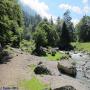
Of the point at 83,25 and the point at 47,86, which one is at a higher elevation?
the point at 83,25

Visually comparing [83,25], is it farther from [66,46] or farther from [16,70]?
[16,70]

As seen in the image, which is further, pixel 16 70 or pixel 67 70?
pixel 67 70

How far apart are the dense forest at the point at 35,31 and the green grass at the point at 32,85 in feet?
57.5

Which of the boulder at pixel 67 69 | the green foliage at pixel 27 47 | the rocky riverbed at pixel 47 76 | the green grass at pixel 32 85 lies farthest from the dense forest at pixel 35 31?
the green grass at pixel 32 85

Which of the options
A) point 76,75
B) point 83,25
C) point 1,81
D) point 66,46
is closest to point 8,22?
point 76,75

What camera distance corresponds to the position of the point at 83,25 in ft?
537

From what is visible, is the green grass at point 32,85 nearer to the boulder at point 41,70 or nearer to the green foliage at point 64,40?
the boulder at point 41,70

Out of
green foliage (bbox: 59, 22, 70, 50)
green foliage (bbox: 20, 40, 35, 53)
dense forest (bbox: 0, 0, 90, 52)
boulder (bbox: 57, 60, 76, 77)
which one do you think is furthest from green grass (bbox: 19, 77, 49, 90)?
green foliage (bbox: 59, 22, 70, 50)

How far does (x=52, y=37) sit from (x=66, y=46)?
2006cm

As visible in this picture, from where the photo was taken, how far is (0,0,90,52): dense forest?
166 feet

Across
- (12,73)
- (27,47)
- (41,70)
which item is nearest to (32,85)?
(12,73)

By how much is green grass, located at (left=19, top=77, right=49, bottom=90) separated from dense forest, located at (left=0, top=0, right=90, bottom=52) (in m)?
17.5

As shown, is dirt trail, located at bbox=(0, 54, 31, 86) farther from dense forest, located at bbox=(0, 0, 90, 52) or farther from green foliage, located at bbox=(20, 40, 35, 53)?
green foliage, located at bbox=(20, 40, 35, 53)

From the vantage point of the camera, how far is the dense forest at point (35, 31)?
50469mm
